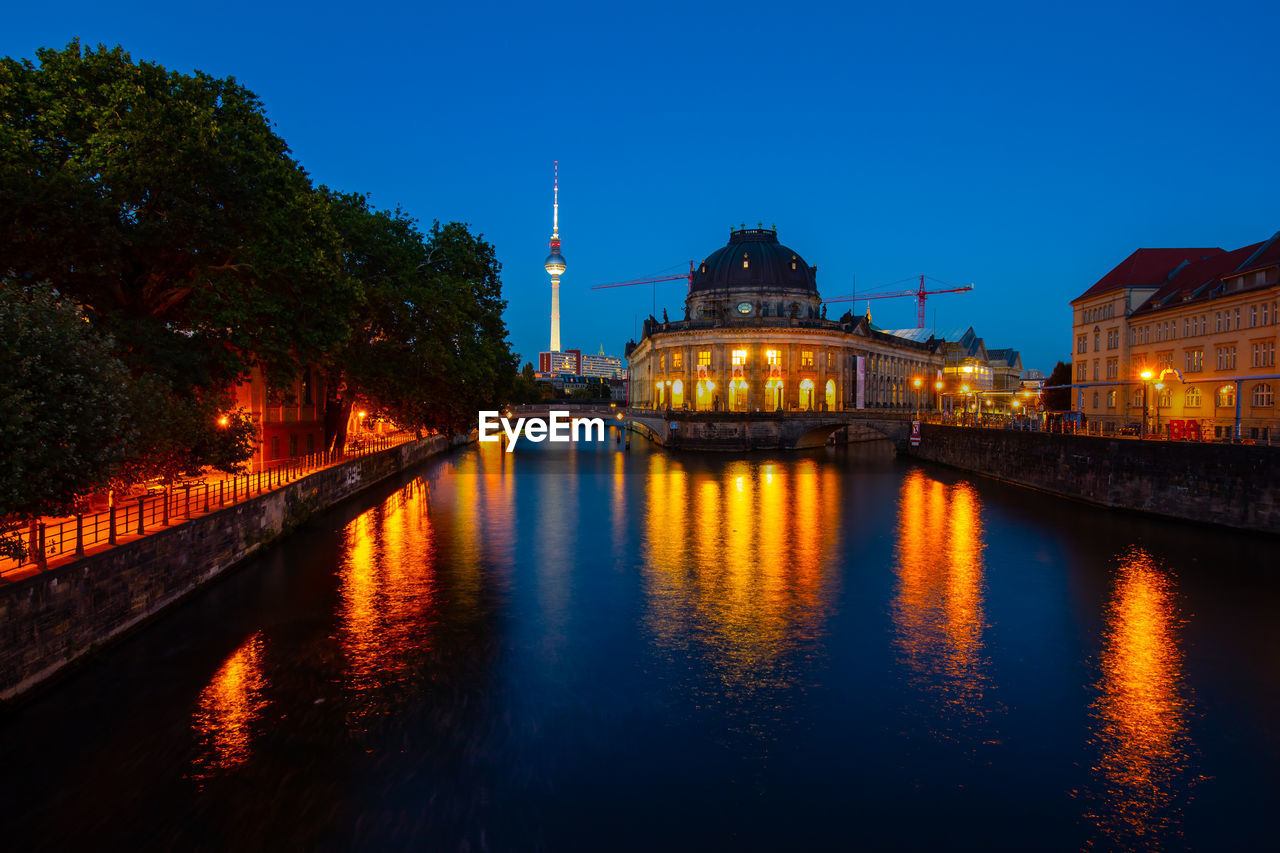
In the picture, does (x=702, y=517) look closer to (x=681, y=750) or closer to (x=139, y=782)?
(x=681, y=750)

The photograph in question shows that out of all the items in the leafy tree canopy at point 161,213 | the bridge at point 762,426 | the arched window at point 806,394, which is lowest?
the bridge at point 762,426

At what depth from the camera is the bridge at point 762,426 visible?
8069 cm

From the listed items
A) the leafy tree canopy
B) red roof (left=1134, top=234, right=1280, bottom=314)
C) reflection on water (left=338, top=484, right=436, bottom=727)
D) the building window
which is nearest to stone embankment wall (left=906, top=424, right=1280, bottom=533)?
the building window

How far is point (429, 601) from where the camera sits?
22500 millimetres

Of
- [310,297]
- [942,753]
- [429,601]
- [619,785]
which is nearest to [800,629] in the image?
[942,753]

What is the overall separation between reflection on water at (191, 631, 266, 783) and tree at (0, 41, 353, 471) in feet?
21.5

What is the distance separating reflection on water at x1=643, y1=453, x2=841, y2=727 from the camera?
17266 mm

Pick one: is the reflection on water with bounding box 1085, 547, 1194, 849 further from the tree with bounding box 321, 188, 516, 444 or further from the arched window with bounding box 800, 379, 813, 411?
the arched window with bounding box 800, 379, 813, 411

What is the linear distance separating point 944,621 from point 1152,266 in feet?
191

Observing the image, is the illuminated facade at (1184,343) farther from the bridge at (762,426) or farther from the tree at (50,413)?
the tree at (50,413)

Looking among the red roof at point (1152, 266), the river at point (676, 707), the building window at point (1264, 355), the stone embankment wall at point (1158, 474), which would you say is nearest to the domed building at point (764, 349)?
the red roof at point (1152, 266)

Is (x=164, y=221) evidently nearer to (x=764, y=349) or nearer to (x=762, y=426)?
(x=762, y=426)

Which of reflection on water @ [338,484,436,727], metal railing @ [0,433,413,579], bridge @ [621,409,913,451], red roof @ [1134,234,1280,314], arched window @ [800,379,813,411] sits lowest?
reflection on water @ [338,484,436,727]

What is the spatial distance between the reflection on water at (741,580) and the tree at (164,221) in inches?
599
